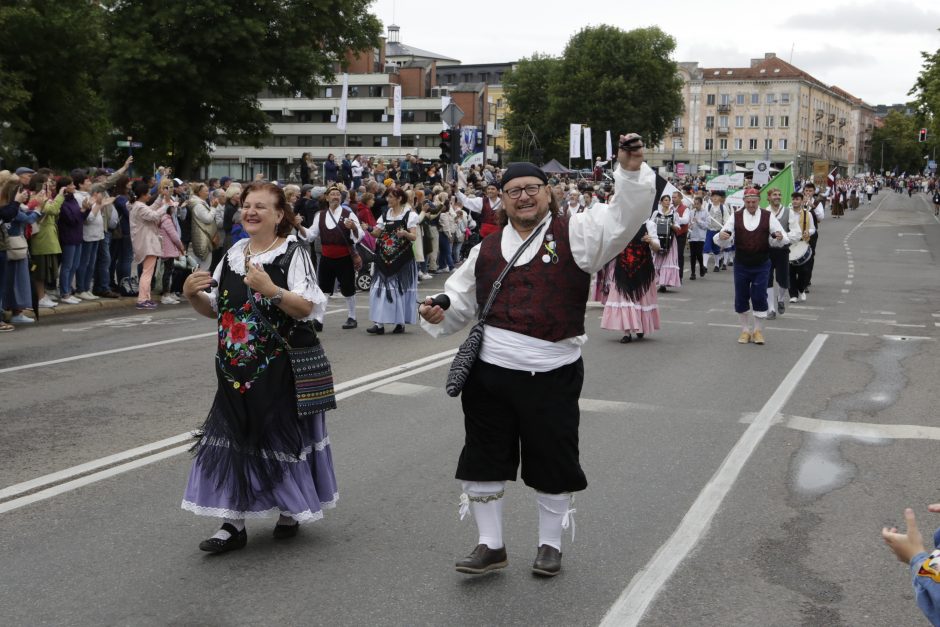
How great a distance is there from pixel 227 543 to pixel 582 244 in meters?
2.30

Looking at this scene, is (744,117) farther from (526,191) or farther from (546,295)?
(546,295)

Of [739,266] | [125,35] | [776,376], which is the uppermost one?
[125,35]

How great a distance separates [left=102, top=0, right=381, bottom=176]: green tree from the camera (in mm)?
36594

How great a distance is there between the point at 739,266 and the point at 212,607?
34.5 ft

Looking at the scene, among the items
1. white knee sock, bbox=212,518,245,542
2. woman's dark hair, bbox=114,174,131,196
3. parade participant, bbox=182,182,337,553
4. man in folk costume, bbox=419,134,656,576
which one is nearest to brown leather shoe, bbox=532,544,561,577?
man in folk costume, bbox=419,134,656,576

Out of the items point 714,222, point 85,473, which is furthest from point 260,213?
point 714,222

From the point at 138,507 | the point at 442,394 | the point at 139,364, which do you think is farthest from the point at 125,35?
the point at 138,507

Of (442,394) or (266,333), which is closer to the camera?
(266,333)

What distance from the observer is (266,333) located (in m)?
5.48

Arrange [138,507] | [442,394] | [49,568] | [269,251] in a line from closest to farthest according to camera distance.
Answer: [49,568] < [269,251] < [138,507] < [442,394]

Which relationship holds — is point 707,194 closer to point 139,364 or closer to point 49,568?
point 139,364

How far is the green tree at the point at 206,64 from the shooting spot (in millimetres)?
36594

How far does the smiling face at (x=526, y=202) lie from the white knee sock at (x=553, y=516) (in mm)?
1270

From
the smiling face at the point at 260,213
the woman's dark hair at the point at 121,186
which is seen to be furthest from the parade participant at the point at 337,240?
the smiling face at the point at 260,213
